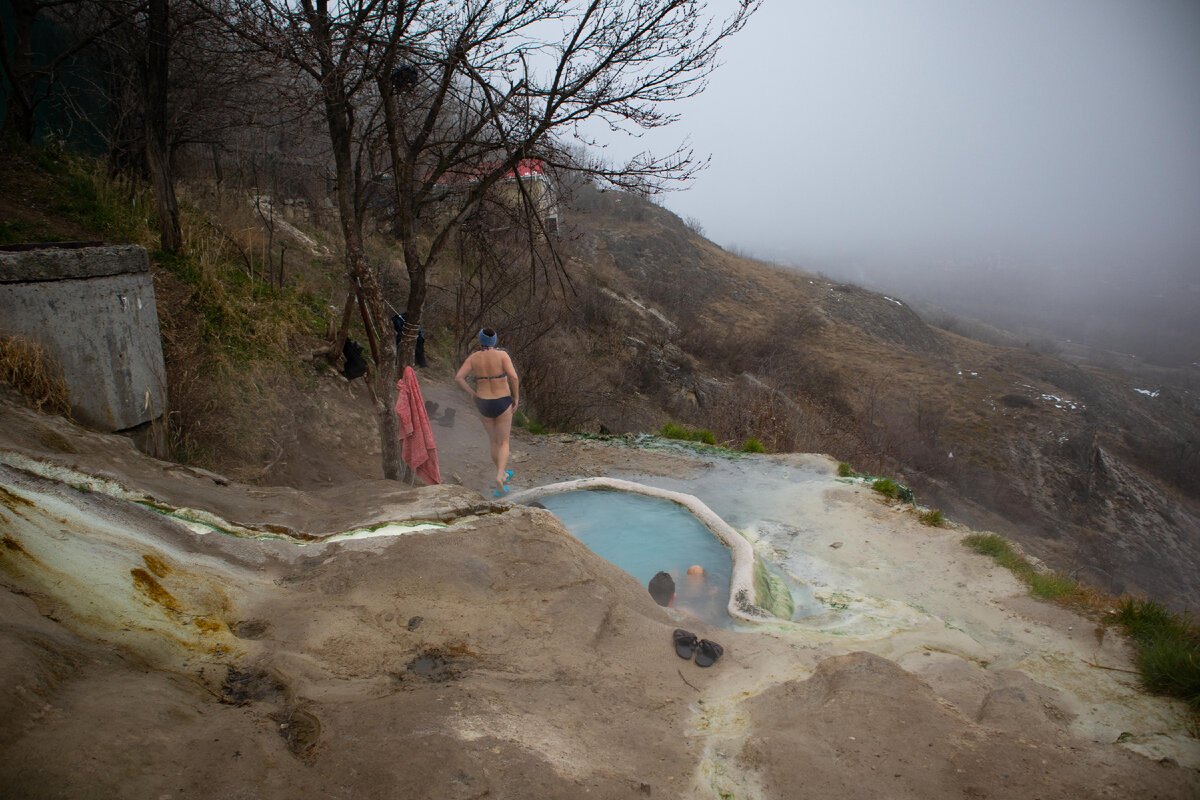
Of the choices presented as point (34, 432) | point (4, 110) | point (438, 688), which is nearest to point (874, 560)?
point (438, 688)

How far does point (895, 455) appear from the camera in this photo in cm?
1978

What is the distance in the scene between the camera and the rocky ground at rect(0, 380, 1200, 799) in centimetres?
226

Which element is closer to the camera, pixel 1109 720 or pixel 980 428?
pixel 1109 720

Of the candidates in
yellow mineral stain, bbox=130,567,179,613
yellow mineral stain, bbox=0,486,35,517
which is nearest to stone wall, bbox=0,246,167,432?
yellow mineral stain, bbox=0,486,35,517

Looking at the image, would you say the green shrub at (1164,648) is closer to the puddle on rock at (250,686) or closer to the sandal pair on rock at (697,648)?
the sandal pair on rock at (697,648)

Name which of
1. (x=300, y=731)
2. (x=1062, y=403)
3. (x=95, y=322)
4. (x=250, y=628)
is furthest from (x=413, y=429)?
(x=1062, y=403)

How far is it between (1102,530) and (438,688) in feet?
77.6

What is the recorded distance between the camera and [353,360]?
28.4 ft

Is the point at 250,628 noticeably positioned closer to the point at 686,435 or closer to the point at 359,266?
the point at 359,266

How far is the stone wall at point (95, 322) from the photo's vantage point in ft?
16.0

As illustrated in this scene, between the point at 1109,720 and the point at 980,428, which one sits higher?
the point at 1109,720

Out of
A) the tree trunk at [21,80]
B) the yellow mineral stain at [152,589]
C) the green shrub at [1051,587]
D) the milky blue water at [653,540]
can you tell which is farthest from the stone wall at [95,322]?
the green shrub at [1051,587]

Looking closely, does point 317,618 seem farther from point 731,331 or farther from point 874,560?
point 731,331

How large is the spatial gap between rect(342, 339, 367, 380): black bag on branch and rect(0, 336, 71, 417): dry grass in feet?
11.9
